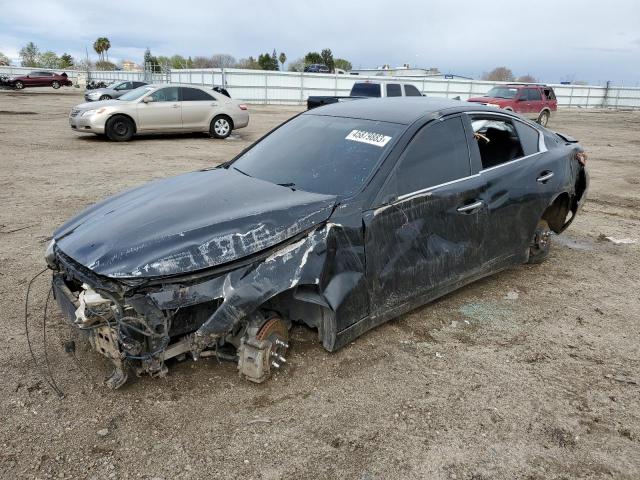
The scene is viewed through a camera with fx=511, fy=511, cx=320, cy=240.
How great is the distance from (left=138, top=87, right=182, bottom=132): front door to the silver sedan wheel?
3.61 feet

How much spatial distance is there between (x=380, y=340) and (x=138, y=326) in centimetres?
171

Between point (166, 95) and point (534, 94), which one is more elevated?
point (534, 94)

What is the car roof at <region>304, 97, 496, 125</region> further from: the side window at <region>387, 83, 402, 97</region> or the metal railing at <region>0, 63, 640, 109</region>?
the metal railing at <region>0, 63, 640, 109</region>

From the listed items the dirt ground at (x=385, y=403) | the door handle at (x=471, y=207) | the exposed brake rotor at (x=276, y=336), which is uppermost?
the door handle at (x=471, y=207)

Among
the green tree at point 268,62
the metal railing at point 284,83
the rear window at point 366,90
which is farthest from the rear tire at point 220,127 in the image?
the green tree at point 268,62

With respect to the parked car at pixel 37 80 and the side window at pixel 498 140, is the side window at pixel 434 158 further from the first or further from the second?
the parked car at pixel 37 80

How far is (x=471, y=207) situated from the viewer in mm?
3896

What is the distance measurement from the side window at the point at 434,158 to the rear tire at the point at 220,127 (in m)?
11.7

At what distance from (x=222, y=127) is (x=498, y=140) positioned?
447 inches

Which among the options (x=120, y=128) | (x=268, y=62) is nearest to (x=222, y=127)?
(x=120, y=128)

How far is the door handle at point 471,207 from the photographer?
3834 mm

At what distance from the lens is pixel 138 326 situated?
2.68m

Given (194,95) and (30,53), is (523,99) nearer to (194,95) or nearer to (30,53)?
(194,95)

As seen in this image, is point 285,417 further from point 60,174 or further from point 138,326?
point 60,174
